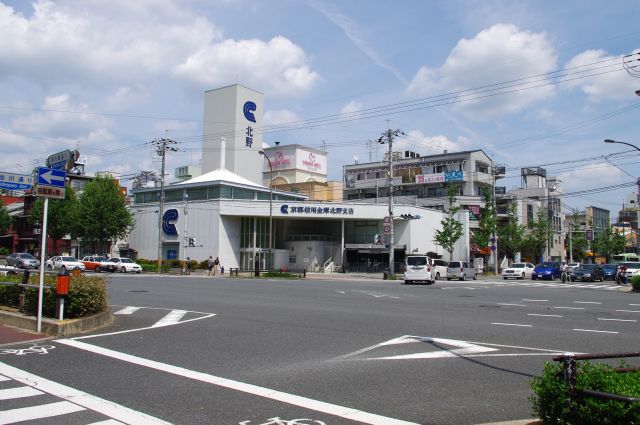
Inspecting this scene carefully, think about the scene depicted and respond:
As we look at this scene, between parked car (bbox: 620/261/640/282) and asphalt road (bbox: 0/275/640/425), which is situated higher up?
parked car (bbox: 620/261/640/282)

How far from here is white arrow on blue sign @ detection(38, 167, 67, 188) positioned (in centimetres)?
1264

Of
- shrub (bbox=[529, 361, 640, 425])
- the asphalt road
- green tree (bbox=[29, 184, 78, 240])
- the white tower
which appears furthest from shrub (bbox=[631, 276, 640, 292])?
the white tower

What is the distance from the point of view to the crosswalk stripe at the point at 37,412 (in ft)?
19.6

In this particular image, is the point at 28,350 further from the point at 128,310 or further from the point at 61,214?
the point at 61,214

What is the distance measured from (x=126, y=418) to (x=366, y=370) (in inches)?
158

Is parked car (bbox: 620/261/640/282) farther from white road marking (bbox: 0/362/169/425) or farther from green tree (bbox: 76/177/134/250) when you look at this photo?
green tree (bbox: 76/177/134/250)

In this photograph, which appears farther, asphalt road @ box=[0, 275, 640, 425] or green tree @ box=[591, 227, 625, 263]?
green tree @ box=[591, 227, 625, 263]

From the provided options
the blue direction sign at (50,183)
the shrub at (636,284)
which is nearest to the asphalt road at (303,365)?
the blue direction sign at (50,183)

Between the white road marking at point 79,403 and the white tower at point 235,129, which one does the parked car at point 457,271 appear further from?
the white tower at point 235,129

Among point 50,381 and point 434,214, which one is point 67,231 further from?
point 50,381

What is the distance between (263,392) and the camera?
7.23m

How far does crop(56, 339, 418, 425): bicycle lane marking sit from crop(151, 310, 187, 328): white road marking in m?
3.66

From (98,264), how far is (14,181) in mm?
33118

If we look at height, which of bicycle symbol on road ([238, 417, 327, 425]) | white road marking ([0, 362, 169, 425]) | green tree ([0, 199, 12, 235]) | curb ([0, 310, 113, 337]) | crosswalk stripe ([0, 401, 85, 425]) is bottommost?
white road marking ([0, 362, 169, 425])
